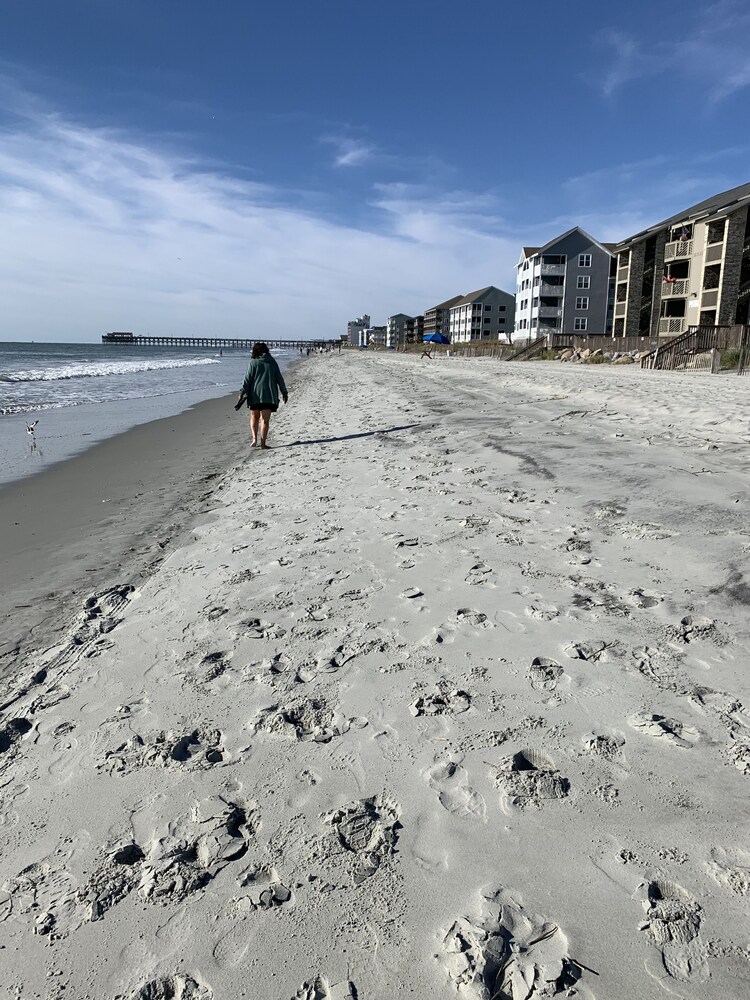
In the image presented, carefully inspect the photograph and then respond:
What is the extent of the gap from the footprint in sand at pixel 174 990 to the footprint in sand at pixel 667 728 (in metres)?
1.93

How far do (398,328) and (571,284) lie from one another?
4756 inches

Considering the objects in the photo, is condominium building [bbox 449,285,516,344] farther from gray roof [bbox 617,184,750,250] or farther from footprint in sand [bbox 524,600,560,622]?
footprint in sand [bbox 524,600,560,622]

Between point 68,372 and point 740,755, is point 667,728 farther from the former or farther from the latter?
point 68,372

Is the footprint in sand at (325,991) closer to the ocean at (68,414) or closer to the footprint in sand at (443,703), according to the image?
the footprint in sand at (443,703)

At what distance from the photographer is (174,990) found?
66.4 inches

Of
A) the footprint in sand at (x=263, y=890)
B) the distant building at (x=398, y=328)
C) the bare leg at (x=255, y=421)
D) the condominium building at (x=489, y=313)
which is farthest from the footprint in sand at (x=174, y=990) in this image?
the distant building at (x=398, y=328)

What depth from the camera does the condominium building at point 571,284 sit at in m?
68.9

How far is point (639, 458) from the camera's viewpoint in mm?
7266

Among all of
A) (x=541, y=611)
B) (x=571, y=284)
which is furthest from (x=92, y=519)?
(x=571, y=284)

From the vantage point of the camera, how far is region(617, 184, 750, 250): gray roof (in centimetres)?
4081

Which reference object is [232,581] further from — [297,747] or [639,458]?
[639,458]

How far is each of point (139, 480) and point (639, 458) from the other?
6.98m

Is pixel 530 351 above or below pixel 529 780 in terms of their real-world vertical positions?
above

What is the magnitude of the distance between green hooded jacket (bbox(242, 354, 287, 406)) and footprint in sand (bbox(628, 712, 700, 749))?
8511mm
